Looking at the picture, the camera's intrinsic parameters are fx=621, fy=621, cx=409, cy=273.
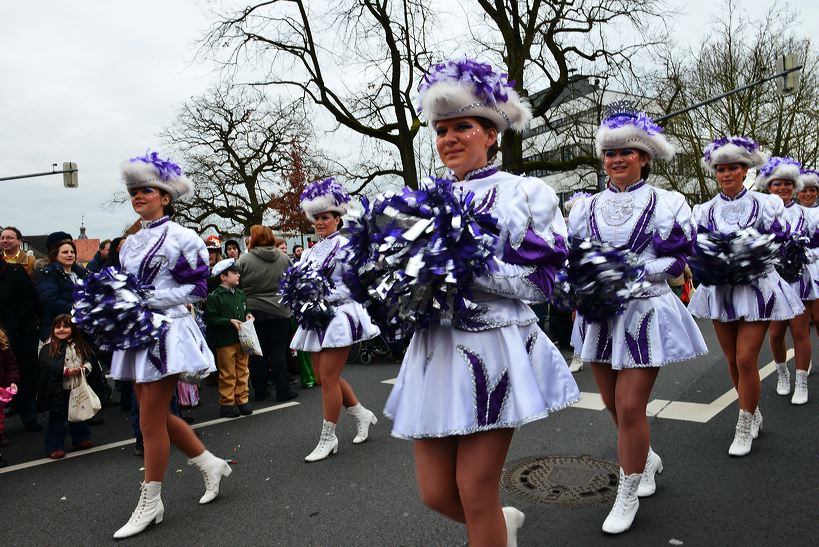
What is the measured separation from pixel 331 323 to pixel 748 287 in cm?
291

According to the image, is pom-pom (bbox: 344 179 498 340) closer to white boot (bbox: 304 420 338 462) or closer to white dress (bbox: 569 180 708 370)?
white dress (bbox: 569 180 708 370)

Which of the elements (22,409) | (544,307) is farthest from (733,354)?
(22,409)

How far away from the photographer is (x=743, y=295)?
415 centimetres

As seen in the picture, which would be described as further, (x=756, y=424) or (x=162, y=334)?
(x=756, y=424)

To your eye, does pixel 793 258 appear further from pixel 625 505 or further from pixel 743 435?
pixel 625 505

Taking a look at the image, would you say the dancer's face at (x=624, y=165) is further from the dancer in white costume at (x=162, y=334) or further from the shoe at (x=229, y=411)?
the shoe at (x=229, y=411)

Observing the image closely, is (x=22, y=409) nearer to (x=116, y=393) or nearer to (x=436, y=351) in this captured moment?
(x=116, y=393)

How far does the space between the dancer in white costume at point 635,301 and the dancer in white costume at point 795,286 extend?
100 inches

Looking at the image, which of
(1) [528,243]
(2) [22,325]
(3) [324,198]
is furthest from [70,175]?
(1) [528,243]

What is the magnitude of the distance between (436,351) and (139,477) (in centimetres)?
349

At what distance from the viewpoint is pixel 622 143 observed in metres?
3.38

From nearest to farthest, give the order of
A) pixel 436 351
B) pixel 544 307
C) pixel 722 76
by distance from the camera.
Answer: pixel 436 351 → pixel 544 307 → pixel 722 76

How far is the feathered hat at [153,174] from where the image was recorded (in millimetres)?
3771

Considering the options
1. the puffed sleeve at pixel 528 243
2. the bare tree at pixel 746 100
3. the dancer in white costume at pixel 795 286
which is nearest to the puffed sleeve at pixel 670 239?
the puffed sleeve at pixel 528 243
